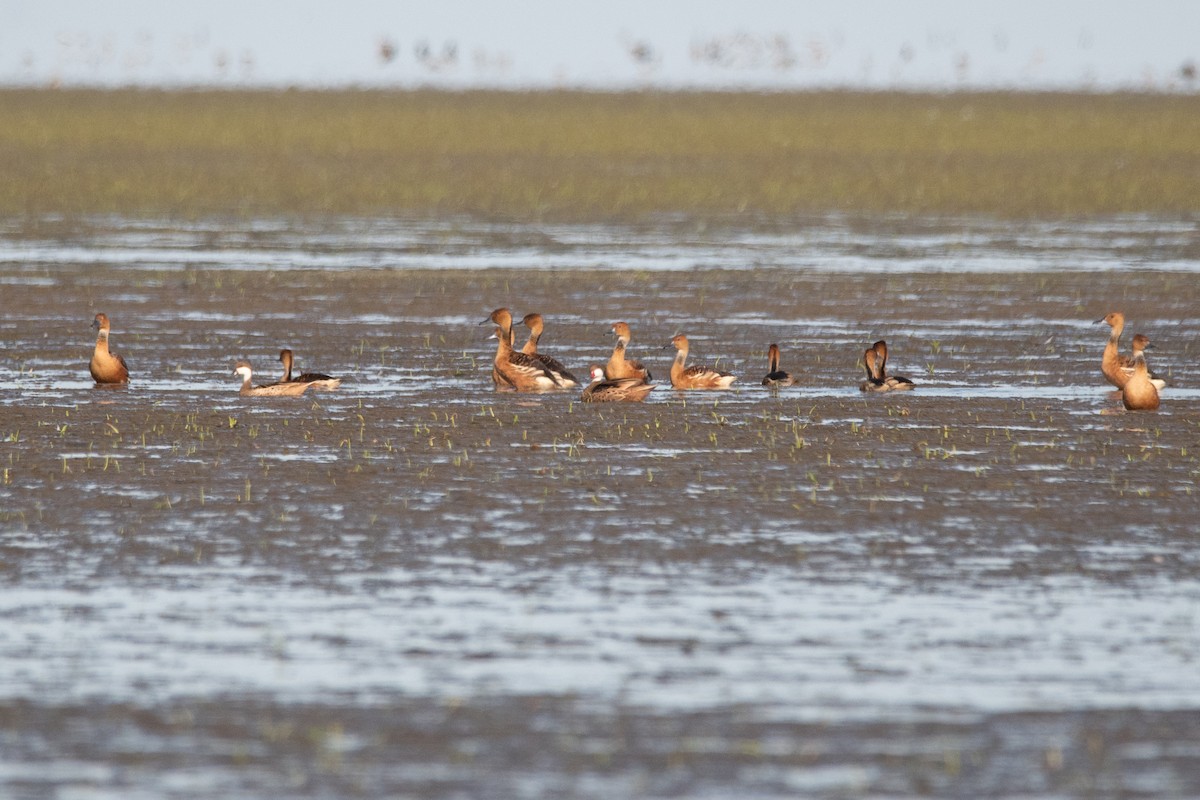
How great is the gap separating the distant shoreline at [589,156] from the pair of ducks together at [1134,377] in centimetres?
1962

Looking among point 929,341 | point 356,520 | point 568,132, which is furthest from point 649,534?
point 568,132

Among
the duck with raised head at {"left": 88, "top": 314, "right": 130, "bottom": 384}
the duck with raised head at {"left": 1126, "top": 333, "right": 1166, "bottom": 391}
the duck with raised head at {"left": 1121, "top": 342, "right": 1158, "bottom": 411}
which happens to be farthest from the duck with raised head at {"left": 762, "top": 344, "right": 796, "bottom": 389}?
the duck with raised head at {"left": 88, "top": 314, "right": 130, "bottom": 384}

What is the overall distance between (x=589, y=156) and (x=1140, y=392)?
1486 inches

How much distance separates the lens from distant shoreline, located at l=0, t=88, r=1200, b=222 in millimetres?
38625

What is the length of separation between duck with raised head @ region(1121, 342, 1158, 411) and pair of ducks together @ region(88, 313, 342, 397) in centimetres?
559

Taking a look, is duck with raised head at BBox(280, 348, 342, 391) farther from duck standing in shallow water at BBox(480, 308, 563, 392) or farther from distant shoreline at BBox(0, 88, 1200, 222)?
distant shoreline at BBox(0, 88, 1200, 222)

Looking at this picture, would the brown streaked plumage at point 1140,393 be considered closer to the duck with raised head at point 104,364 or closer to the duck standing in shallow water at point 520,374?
the duck standing in shallow water at point 520,374

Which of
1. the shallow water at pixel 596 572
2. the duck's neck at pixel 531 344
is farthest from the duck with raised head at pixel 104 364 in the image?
the duck's neck at pixel 531 344

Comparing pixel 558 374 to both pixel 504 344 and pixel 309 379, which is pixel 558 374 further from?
pixel 309 379

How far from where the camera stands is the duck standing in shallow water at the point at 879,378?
16.3m

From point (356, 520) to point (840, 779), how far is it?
4.76 m

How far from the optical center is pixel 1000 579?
390 inches

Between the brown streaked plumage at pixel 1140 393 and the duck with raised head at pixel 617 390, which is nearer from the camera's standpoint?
the brown streaked plumage at pixel 1140 393

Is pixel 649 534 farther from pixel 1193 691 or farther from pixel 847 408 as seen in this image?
pixel 847 408
